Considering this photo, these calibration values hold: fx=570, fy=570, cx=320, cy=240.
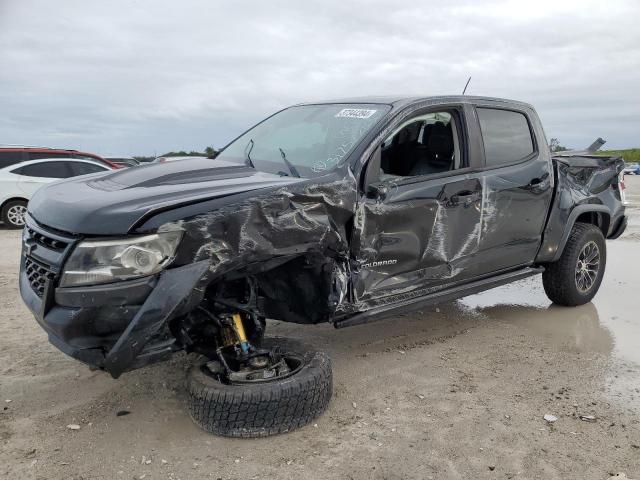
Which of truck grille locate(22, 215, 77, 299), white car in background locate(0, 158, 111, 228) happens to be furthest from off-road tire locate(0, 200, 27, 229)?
truck grille locate(22, 215, 77, 299)

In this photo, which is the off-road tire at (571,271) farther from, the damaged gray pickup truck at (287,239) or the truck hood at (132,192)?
the truck hood at (132,192)

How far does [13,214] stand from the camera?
11125 millimetres

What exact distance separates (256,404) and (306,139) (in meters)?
1.90

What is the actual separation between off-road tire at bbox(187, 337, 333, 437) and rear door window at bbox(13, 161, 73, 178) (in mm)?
9798

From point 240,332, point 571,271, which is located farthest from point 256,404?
point 571,271

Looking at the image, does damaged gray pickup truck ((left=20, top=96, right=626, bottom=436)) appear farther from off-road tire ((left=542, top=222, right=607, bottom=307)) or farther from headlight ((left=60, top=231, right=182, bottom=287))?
off-road tire ((left=542, top=222, right=607, bottom=307))

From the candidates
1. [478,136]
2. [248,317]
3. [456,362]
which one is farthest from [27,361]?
[478,136]

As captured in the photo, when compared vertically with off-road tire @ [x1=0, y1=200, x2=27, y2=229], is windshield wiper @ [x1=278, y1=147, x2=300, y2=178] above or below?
above

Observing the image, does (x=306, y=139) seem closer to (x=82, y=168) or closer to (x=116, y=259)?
(x=116, y=259)

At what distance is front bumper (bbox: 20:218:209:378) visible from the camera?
8.54 ft

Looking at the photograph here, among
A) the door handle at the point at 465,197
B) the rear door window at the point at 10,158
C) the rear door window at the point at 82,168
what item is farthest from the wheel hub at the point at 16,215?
the door handle at the point at 465,197

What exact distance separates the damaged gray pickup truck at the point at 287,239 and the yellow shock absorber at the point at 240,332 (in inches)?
0.7

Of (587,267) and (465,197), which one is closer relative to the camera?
(465,197)

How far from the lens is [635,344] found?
451 centimetres
